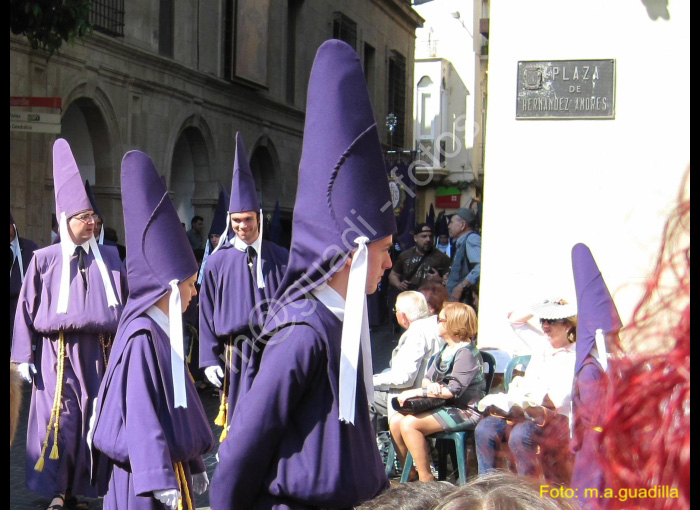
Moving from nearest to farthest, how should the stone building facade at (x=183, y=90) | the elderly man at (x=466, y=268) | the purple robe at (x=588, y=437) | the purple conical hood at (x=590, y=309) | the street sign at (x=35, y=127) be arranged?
the purple robe at (x=588, y=437) < the purple conical hood at (x=590, y=309) < the elderly man at (x=466, y=268) < the street sign at (x=35, y=127) < the stone building facade at (x=183, y=90)

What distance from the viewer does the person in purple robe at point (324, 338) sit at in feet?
8.91

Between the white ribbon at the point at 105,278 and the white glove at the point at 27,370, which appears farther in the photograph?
the white ribbon at the point at 105,278

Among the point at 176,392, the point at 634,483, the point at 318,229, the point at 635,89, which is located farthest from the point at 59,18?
the point at 634,483

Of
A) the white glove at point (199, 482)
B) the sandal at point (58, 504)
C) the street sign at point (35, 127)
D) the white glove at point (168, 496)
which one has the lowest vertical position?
the sandal at point (58, 504)

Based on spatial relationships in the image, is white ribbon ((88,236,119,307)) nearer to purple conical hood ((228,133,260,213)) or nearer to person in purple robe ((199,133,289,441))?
person in purple robe ((199,133,289,441))

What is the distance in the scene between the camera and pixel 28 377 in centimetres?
597

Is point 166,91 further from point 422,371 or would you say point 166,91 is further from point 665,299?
point 665,299

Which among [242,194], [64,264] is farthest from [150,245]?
[242,194]

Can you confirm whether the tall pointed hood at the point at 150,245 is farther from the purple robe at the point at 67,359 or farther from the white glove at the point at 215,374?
the white glove at the point at 215,374

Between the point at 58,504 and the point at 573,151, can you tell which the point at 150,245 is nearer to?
the point at 58,504

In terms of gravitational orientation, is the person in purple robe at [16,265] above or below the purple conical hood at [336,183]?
below

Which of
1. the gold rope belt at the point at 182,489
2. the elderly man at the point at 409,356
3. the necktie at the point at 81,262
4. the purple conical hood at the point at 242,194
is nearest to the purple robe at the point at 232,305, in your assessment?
the purple conical hood at the point at 242,194

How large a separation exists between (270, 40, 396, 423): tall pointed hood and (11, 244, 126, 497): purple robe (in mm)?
3167

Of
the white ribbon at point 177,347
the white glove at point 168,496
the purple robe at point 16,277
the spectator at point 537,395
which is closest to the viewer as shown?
the white glove at point 168,496
